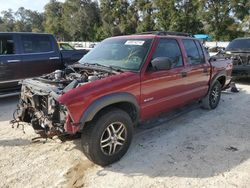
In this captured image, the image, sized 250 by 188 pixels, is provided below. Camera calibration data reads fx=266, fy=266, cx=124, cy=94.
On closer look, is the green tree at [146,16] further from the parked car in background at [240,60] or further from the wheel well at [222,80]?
the wheel well at [222,80]

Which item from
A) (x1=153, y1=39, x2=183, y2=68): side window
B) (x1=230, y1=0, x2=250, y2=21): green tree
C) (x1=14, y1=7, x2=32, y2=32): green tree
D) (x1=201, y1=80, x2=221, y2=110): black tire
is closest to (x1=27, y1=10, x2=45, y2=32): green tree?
(x1=14, y1=7, x2=32, y2=32): green tree

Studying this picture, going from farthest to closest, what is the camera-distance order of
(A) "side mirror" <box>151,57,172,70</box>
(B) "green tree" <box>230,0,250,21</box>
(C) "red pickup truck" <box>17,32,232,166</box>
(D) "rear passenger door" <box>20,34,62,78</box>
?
(B) "green tree" <box>230,0,250,21</box>
(D) "rear passenger door" <box>20,34,62,78</box>
(A) "side mirror" <box>151,57,172,70</box>
(C) "red pickup truck" <box>17,32,232,166</box>

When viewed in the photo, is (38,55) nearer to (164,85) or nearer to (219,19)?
(164,85)

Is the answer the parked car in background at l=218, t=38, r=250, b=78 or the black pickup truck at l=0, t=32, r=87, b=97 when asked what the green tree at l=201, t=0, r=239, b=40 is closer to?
the parked car in background at l=218, t=38, r=250, b=78

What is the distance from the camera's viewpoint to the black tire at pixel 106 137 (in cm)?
359

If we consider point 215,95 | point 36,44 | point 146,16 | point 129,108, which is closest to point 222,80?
point 215,95

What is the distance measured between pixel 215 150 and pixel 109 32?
54231 millimetres

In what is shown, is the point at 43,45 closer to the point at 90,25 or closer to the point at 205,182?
the point at 205,182

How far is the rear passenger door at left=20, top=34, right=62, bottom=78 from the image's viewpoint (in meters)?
7.48

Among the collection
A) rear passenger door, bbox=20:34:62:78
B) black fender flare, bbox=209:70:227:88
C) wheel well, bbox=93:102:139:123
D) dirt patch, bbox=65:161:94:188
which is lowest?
dirt patch, bbox=65:161:94:188

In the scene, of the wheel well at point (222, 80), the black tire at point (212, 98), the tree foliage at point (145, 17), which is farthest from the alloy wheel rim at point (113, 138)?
the tree foliage at point (145, 17)

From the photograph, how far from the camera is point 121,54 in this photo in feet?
14.9

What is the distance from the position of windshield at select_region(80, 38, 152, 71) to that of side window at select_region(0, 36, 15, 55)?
3285 millimetres

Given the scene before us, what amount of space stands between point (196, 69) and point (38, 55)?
15.3 feet
